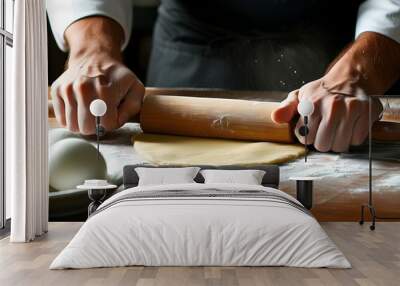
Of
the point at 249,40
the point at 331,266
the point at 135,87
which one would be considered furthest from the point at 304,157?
the point at 331,266

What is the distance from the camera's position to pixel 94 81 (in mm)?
6020

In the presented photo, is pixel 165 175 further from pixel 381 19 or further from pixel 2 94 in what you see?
pixel 381 19

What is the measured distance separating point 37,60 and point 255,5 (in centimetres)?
213

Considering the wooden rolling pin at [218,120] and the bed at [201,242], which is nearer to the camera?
the bed at [201,242]

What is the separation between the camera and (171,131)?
19.5 ft

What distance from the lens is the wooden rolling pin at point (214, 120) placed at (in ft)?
19.4

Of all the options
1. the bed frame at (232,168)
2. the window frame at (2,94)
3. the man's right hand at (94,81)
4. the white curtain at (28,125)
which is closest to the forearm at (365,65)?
the bed frame at (232,168)

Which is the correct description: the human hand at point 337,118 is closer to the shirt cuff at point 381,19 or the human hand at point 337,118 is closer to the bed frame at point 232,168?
the bed frame at point 232,168

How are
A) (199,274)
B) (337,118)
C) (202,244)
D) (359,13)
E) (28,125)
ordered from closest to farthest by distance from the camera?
(199,274), (202,244), (28,125), (337,118), (359,13)

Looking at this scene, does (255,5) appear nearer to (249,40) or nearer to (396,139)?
(249,40)

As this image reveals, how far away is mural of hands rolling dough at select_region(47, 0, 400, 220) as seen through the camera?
5949 mm

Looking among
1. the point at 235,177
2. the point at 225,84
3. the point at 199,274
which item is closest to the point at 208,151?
the point at 235,177

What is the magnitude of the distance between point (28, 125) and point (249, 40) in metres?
2.25

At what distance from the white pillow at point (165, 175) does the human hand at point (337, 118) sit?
1.00 metres
